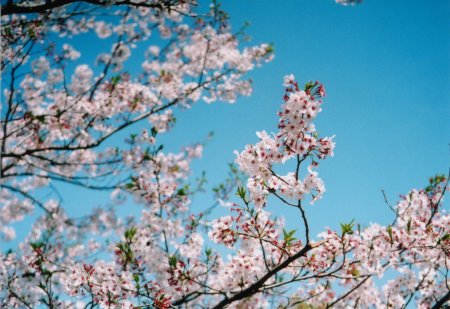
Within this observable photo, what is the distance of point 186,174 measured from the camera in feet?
40.5

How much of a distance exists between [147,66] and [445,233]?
863cm

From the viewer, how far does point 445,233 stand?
3852mm

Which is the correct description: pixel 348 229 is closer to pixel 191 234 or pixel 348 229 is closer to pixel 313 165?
pixel 313 165

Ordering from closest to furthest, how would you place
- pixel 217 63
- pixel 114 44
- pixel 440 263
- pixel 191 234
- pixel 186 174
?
pixel 440 263 → pixel 191 234 → pixel 114 44 → pixel 217 63 → pixel 186 174

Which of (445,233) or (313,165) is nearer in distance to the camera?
(313,165)

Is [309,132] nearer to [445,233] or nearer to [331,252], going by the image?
[331,252]

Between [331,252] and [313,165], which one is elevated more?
[313,165]

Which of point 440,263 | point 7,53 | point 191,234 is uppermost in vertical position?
point 7,53

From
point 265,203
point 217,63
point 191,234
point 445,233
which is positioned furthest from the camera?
point 217,63

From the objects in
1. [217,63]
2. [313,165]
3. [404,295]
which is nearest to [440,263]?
[404,295]

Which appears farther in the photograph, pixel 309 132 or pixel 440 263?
pixel 440 263

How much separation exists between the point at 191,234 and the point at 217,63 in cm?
595

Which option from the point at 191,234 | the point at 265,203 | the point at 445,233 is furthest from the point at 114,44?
the point at 445,233

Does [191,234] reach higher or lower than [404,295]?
higher
